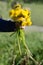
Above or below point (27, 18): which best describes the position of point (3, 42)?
below

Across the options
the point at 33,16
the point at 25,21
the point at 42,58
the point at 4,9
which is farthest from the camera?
the point at 33,16

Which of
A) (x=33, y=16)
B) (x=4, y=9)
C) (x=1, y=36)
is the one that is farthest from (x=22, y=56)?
(x=33, y=16)

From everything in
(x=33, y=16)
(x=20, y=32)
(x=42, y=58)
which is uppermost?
(x=20, y=32)

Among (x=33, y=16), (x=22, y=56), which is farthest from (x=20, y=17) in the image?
(x=33, y=16)

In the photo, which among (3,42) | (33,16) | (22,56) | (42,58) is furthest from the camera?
(33,16)

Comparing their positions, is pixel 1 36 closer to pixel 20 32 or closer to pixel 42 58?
pixel 42 58

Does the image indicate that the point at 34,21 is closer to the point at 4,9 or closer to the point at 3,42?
the point at 4,9

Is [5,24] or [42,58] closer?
[5,24]

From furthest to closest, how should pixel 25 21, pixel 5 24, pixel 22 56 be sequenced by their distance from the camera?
1. pixel 22 56
2. pixel 5 24
3. pixel 25 21

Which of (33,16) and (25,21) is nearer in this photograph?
(25,21)
